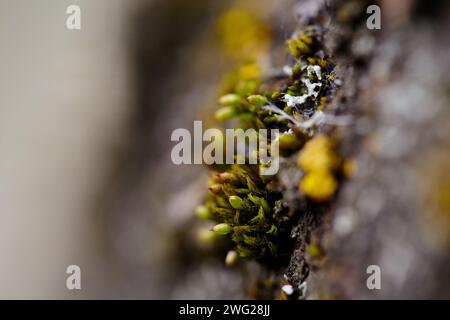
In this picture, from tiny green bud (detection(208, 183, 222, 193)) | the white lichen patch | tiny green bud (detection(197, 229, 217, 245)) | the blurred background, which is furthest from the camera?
the blurred background

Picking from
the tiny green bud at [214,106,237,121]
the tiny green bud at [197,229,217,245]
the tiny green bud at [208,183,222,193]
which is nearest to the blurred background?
the tiny green bud at [197,229,217,245]

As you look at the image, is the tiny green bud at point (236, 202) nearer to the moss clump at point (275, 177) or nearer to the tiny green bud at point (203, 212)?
the moss clump at point (275, 177)

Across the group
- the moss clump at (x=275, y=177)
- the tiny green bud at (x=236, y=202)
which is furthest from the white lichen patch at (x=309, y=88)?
the tiny green bud at (x=236, y=202)

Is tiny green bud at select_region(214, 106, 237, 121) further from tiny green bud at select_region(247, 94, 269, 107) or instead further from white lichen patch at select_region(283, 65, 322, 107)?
white lichen patch at select_region(283, 65, 322, 107)

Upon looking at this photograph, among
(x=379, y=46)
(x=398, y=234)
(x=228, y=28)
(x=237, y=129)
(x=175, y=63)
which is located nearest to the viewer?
(x=398, y=234)

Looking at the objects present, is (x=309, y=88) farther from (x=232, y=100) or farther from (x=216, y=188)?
(x=216, y=188)

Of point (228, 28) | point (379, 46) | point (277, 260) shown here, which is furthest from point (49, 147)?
point (379, 46)

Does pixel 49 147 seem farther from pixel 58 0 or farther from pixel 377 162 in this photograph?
pixel 377 162

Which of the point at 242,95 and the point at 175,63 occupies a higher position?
the point at 175,63

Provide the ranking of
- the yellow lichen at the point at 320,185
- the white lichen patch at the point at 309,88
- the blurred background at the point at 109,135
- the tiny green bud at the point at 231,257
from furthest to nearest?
the blurred background at the point at 109,135
the tiny green bud at the point at 231,257
the white lichen patch at the point at 309,88
the yellow lichen at the point at 320,185
